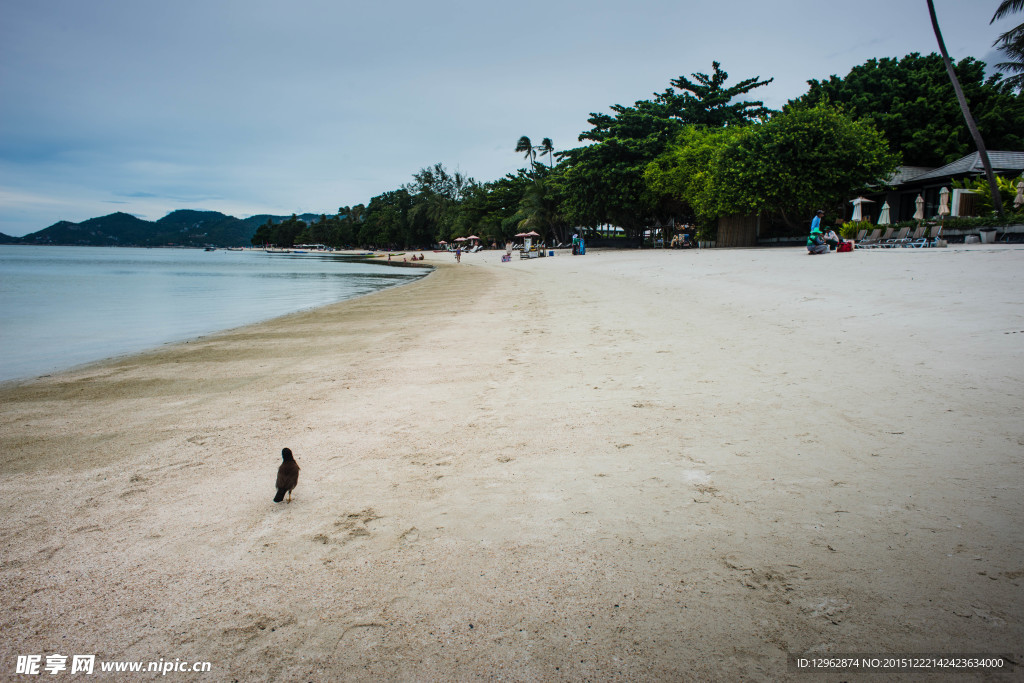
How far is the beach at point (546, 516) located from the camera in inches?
77.8

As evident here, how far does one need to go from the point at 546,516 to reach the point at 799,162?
2616 cm

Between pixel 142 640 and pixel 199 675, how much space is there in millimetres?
393

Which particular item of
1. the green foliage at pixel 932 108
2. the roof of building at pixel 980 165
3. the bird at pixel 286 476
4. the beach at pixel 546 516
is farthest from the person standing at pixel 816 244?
the green foliage at pixel 932 108

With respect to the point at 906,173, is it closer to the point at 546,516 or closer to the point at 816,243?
the point at 816,243

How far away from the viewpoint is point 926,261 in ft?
38.6

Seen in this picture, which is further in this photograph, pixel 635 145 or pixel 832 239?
pixel 635 145

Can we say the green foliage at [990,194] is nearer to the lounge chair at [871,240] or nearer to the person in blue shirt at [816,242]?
the lounge chair at [871,240]

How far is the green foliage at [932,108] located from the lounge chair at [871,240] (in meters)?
18.9

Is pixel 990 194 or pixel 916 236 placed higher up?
pixel 990 194

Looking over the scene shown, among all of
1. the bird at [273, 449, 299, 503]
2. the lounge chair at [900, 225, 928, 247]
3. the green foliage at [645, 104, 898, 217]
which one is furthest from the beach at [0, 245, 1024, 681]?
the green foliage at [645, 104, 898, 217]

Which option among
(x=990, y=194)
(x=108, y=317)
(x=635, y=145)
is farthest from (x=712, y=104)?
(x=108, y=317)

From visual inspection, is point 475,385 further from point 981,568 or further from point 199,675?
point 981,568

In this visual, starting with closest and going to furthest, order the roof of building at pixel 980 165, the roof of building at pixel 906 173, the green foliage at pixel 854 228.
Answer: the green foliage at pixel 854 228
the roof of building at pixel 980 165
the roof of building at pixel 906 173

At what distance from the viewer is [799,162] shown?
23.4 meters
